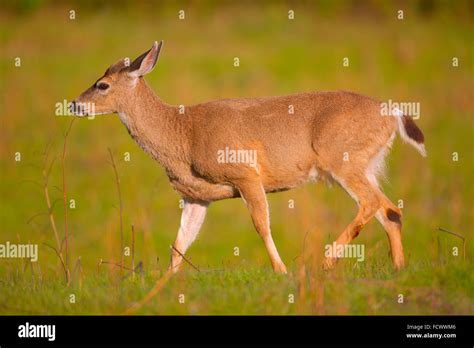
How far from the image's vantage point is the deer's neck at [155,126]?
442 inches

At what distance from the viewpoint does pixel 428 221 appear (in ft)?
68.2

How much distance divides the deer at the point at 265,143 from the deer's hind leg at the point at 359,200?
0.01 m

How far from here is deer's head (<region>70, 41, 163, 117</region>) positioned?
11.1 m

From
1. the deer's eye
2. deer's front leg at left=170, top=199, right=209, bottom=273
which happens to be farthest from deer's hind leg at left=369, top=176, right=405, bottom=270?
the deer's eye

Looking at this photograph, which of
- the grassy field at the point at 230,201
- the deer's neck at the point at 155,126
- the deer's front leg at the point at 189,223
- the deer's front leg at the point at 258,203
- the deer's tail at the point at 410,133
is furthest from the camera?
the deer's front leg at the point at 189,223

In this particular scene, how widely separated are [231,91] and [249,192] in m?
14.3

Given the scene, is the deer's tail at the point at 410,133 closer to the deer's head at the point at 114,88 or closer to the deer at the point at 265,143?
the deer at the point at 265,143

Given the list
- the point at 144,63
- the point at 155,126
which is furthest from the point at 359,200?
the point at 144,63

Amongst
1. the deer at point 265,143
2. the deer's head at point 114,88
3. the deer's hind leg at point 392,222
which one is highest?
the deer's head at point 114,88

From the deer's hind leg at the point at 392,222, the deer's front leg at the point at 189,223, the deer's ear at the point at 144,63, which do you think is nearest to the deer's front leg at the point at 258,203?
the deer's front leg at the point at 189,223

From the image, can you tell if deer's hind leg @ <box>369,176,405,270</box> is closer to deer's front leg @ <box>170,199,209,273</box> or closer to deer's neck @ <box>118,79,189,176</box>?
deer's front leg @ <box>170,199,209,273</box>

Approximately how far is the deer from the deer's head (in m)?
0.01

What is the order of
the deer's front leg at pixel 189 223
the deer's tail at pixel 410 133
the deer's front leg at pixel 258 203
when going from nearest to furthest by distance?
the deer's front leg at pixel 258 203, the deer's tail at pixel 410 133, the deer's front leg at pixel 189 223
